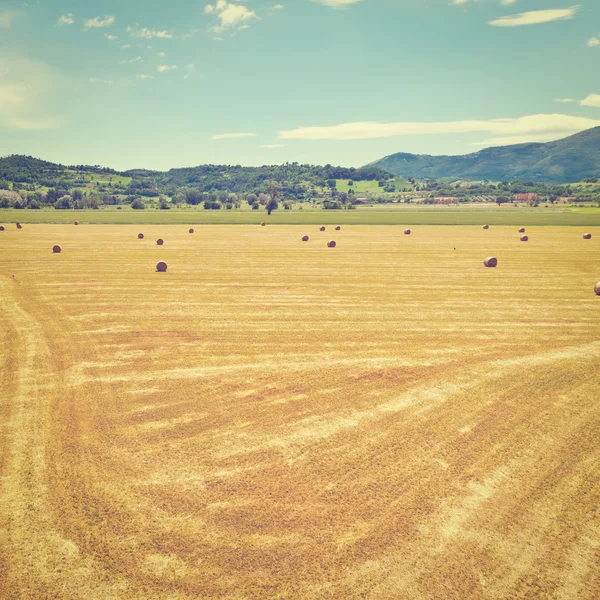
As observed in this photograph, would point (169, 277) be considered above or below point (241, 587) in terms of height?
above

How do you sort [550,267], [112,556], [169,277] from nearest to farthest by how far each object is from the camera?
[112,556] → [169,277] → [550,267]

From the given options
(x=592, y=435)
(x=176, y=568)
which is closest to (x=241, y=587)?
(x=176, y=568)

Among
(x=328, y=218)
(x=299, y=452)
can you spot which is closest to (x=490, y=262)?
(x=299, y=452)

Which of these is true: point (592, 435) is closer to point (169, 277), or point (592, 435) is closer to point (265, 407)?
point (265, 407)

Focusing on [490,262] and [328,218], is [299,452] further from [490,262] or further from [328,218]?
[328,218]

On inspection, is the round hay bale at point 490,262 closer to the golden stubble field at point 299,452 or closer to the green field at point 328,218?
→ the golden stubble field at point 299,452

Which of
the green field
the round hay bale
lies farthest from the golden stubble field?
the green field

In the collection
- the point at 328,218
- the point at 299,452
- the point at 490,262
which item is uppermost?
the point at 328,218

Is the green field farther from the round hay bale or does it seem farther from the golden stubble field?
the golden stubble field
